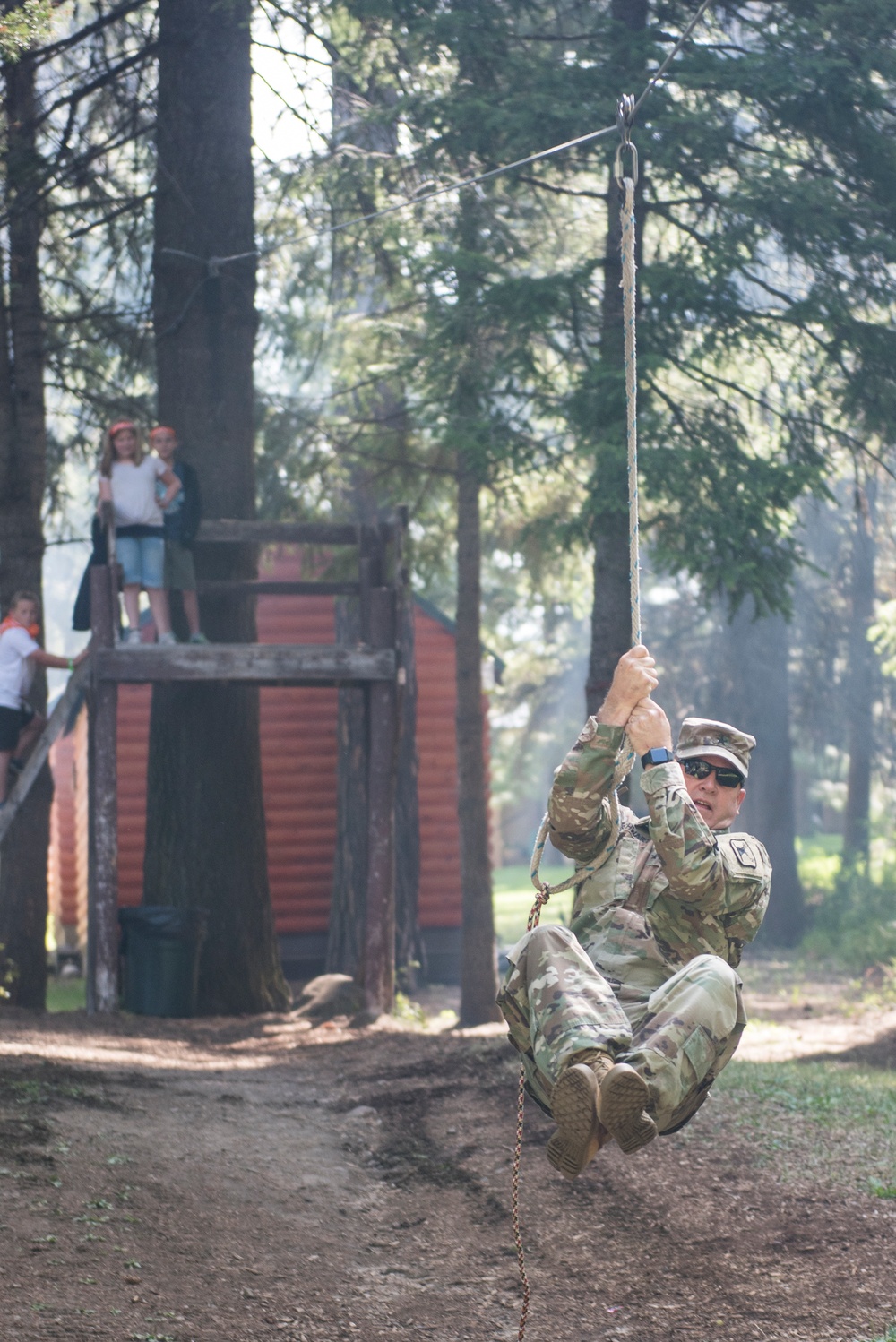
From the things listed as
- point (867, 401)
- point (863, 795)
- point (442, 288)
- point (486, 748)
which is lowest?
point (863, 795)

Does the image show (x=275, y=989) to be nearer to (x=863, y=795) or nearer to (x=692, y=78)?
(x=692, y=78)

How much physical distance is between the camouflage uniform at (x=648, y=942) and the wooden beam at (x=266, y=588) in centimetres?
660

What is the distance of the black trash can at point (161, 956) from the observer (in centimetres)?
1073

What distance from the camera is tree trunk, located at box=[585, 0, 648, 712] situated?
Result: 9.77 meters

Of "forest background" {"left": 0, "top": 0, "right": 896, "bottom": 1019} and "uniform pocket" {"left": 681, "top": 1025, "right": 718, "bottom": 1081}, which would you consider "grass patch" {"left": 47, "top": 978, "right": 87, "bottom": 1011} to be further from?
"uniform pocket" {"left": 681, "top": 1025, "right": 718, "bottom": 1081}

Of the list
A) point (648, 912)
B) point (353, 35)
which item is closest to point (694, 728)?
point (648, 912)

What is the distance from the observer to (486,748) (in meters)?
19.6

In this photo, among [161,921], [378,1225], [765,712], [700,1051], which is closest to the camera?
[700,1051]

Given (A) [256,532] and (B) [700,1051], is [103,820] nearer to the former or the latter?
(A) [256,532]

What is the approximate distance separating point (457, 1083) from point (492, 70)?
7577mm

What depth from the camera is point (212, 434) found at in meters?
12.0

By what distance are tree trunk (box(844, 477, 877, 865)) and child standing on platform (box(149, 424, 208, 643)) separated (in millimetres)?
20554

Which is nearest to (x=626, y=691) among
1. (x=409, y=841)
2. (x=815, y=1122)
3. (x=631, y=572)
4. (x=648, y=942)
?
(x=631, y=572)

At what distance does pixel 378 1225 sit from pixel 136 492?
5.91 meters
